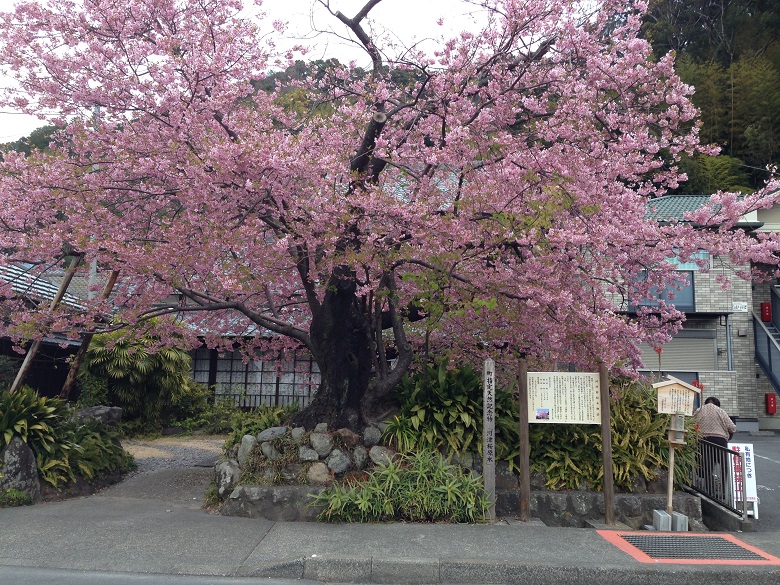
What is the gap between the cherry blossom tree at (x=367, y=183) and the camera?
299 inches

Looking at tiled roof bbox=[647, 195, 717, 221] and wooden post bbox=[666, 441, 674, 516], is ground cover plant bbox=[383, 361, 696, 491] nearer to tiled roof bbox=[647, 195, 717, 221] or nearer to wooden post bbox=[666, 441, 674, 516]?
wooden post bbox=[666, 441, 674, 516]

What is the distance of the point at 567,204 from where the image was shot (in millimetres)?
7547

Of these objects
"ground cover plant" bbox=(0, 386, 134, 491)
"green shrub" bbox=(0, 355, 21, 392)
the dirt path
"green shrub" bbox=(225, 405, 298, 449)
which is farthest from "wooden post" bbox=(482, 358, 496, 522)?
"green shrub" bbox=(0, 355, 21, 392)

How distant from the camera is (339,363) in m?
9.09

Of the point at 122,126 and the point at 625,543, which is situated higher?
the point at 122,126

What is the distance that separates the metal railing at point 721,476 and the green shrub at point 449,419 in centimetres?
265

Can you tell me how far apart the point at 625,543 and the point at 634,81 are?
18.6 feet

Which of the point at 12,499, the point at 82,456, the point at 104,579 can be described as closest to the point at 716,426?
the point at 104,579

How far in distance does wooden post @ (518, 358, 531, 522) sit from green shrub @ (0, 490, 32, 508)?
6184mm

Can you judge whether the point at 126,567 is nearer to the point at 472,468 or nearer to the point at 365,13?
the point at 472,468

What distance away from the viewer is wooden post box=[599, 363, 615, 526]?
7.96 metres

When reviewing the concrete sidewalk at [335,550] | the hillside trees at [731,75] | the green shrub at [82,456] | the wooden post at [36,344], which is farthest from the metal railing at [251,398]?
the hillside trees at [731,75]

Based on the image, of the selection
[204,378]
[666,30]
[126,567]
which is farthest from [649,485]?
[666,30]

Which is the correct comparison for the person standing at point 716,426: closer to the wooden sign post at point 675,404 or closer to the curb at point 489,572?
the wooden sign post at point 675,404
